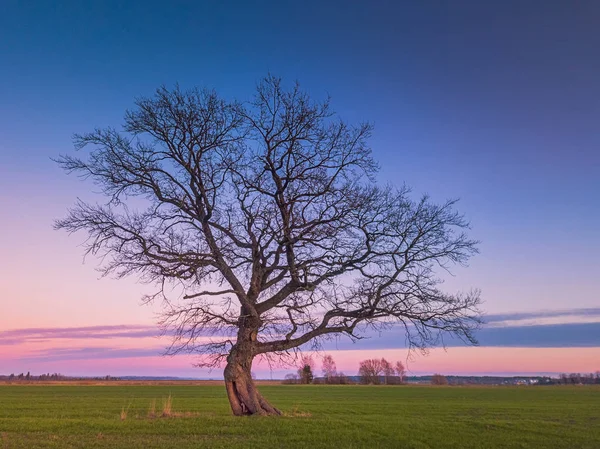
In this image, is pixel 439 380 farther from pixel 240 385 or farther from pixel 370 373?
pixel 240 385

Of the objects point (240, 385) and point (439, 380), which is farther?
point (439, 380)

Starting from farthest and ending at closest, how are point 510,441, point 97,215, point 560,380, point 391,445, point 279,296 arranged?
point 560,380 → point 279,296 → point 97,215 → point 510,441 → point 391,445

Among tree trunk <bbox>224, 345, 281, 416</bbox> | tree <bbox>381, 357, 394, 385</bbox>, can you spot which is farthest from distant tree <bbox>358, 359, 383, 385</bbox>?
tree trunk <bbox>224, 345, 281, 416</bbox>

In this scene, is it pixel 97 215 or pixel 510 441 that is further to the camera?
pixel 97 215

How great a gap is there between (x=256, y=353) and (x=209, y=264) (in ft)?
13.4

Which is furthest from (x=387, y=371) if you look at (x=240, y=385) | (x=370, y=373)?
(x=240, y=385)

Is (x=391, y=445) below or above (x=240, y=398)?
below

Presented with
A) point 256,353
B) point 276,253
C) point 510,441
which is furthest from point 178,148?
point 510,441

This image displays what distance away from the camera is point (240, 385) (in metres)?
20.0

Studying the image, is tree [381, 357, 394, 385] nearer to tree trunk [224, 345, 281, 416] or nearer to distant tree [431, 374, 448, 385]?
distant tree [431, 374, 448, 385]

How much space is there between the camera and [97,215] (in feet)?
65.3

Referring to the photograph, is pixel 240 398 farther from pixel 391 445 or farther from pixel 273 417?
pixel 391 445

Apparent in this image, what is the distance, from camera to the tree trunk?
65.3ft

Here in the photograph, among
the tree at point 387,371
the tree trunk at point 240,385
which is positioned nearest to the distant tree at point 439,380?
the tree at point 387,371
